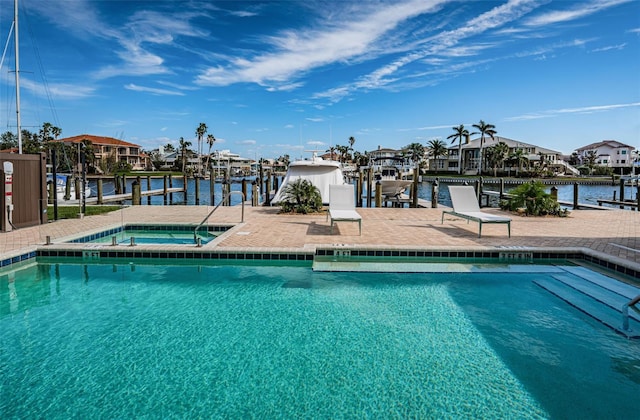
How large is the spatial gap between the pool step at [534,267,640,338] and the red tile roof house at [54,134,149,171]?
72974 millimetres

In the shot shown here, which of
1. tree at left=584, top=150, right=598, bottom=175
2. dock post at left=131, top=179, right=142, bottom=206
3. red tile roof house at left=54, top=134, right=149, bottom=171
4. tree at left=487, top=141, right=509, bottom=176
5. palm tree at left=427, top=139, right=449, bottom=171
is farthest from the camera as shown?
tree at left=584, top=150, right=598, bottom=175

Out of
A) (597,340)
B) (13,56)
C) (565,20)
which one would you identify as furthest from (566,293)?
(13,56)

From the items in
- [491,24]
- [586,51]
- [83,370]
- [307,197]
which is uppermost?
[491,24]

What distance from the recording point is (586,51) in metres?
18.3

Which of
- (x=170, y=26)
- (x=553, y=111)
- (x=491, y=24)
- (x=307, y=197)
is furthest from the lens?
(x=553, y=111)

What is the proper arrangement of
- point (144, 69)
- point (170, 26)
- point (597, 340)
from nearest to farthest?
1. point (597, 340)
2. point (170, 26)
3. point (144, 69)

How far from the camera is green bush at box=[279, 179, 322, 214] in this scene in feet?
45.0

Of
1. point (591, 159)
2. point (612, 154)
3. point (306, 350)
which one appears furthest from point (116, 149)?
point (612, 154)

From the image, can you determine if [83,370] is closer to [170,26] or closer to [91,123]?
→ [170,26]

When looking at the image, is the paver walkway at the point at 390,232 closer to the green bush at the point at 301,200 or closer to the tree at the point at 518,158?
the green bush at the point at 301,200

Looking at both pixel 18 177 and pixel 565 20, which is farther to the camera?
pixel 565 20

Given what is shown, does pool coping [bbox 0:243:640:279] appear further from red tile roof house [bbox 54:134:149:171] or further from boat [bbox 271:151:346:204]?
red tile roof house [bbox 54:134:149:171]

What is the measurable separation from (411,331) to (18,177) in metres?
9.89

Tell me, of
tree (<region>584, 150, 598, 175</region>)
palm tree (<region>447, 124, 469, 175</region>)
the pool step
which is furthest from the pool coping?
tree (<region>584, 150, 598, 175</region>)
